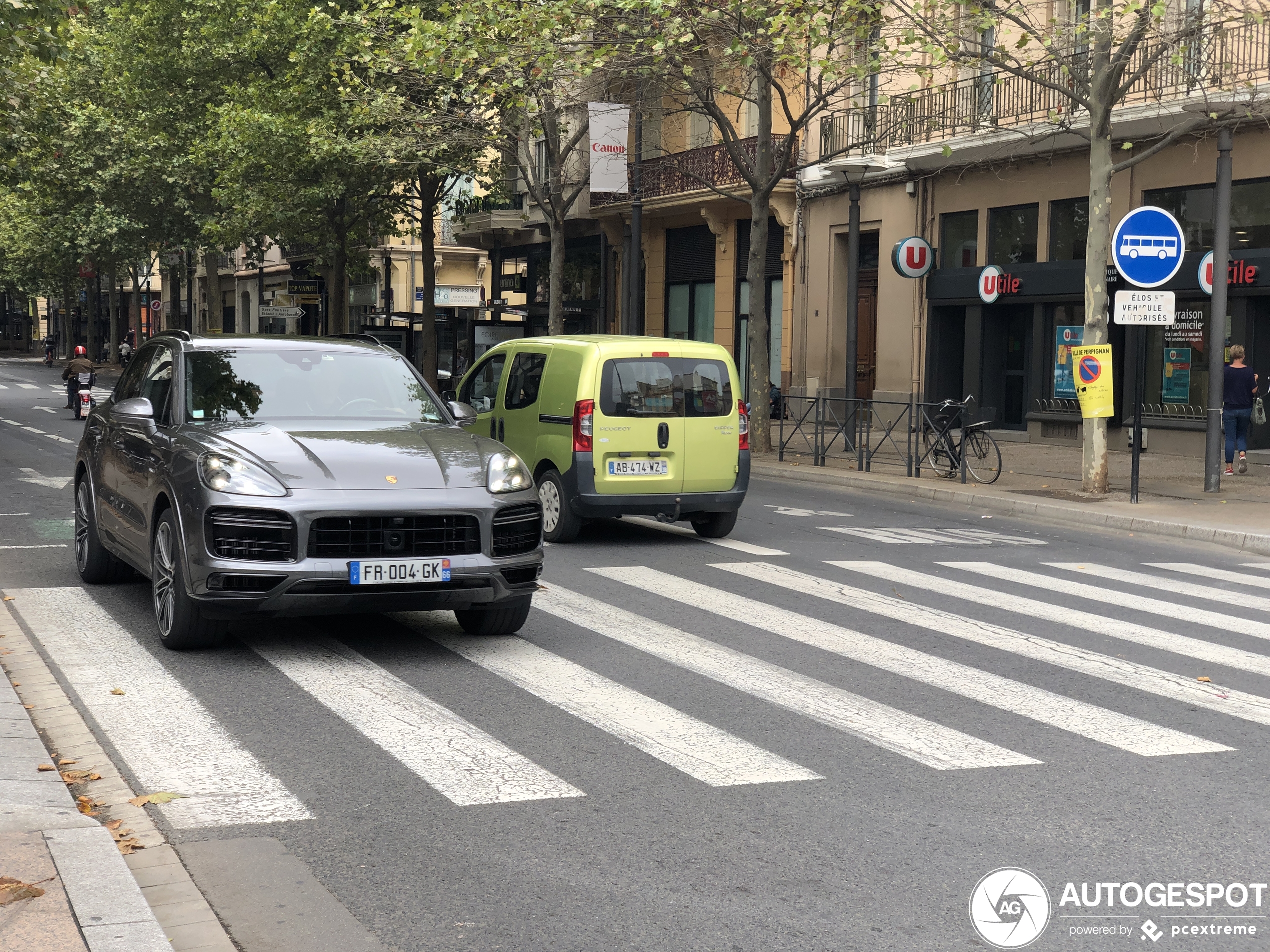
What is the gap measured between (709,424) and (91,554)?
5232mm

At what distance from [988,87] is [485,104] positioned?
10.1m

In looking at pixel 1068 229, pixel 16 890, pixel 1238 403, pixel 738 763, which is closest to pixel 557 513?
pixel 738 763

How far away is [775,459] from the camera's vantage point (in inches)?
898

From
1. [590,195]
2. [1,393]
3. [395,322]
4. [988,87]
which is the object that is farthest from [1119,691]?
[1,393]

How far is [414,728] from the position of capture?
20.6ft

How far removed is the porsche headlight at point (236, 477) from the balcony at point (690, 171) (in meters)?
23.0

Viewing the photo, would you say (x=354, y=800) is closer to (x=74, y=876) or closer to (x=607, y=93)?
(x=74, y=876)

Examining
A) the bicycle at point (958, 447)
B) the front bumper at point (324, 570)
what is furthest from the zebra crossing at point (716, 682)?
the bicycle at point (958, 447)

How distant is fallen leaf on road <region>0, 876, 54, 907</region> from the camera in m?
4.00

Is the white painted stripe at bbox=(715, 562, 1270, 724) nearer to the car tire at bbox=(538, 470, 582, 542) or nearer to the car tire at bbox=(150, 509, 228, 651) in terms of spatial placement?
the car tire at bbox=(538, 470, 582, 542)

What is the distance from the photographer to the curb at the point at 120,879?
3871 mm

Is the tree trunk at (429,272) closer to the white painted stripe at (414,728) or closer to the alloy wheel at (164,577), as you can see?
the alloy wheel at (164,577)

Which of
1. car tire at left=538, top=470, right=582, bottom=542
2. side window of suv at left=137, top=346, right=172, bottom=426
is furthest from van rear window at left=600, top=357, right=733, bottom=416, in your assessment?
side window of suv at left=137, top=346, right=172, bottom=426

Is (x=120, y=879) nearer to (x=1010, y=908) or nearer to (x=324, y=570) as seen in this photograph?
(x=1010, y=908)
